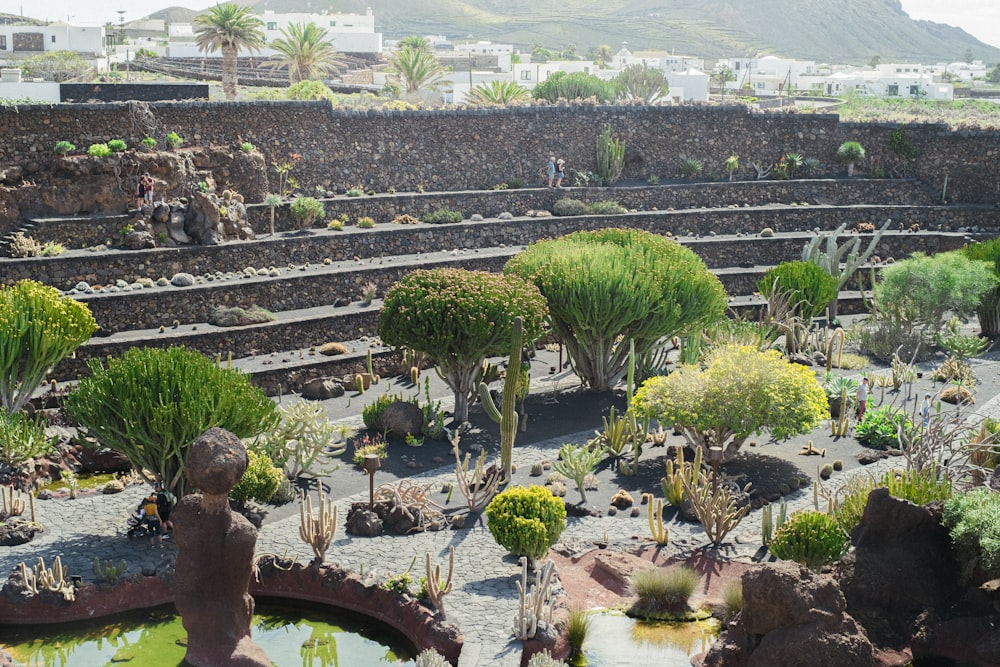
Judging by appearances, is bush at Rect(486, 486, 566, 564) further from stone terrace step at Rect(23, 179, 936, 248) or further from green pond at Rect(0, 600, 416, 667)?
stone terrace step at Rect(23, 179, 936, 248)

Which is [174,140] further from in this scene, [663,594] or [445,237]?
[663,594]

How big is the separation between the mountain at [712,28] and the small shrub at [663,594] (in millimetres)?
148837

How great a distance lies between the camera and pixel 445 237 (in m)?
35.1

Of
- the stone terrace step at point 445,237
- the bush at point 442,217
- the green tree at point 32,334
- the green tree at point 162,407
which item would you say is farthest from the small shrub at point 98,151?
the green tree at point 162,407

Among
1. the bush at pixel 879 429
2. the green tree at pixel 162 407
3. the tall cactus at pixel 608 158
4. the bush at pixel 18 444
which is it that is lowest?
the bush at pixel 879 429

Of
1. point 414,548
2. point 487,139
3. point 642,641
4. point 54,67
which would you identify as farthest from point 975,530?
point 54,67

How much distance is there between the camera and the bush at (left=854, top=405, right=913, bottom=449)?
23.6 meters

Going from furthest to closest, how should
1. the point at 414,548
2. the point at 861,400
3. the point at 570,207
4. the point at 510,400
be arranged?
the point at 570,207 < the point at 861,400 < the point at 510,400 < the point at 414,548

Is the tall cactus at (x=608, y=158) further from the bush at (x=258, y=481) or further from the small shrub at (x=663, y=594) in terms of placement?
the small shrub at (x=663, y=594)

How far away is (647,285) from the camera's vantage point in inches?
997

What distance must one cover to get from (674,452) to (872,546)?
6.66 m

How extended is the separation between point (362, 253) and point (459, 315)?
10.7 m

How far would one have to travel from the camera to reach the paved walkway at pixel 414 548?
16.1 m

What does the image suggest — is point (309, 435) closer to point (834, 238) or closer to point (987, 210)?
point (834, 238)
